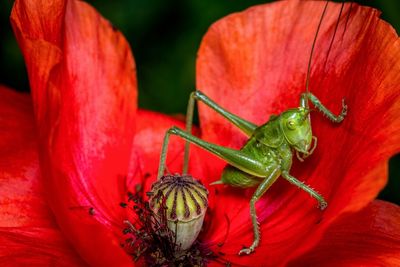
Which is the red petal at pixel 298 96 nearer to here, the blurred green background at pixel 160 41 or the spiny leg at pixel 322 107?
the spiny leg at pixel 322 107

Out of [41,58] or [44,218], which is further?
[44,218]

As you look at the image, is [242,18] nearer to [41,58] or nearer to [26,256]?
[41,58]

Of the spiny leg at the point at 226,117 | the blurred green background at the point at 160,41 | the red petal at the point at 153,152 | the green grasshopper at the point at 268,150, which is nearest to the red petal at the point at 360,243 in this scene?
the green grasshopper at the point at 268,150

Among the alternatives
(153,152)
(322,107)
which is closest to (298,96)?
(322,107)

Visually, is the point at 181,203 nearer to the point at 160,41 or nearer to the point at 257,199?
the point at 257,199

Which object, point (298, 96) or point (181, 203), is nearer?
point (181, 203)

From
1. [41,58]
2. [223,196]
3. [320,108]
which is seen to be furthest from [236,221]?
[41,58]
